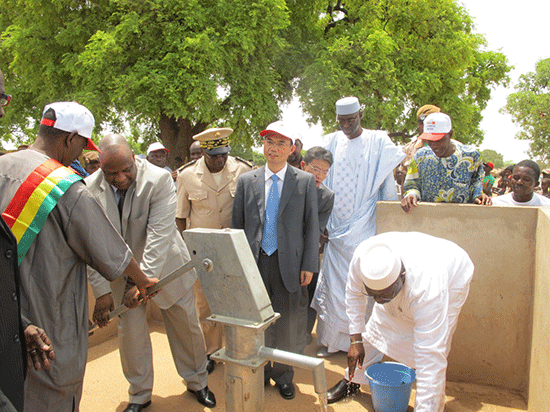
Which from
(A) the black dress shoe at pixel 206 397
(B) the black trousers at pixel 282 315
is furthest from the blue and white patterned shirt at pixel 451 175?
(A) the black dress shoe at pixel 206 397

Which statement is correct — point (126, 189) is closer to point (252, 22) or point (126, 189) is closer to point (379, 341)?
point (379, 341)

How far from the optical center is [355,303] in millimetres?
3004

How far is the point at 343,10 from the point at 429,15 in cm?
398

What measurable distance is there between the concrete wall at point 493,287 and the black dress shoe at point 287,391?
4.34ft

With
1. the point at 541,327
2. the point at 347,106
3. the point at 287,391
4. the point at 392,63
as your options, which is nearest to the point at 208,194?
the point at 347,106

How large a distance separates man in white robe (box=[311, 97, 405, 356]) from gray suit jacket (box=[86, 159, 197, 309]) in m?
1.55

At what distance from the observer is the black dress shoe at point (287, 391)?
3.47 meters

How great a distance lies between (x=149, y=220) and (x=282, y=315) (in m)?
1.20

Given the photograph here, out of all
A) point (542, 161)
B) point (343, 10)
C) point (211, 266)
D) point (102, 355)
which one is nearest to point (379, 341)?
point (211, 266)

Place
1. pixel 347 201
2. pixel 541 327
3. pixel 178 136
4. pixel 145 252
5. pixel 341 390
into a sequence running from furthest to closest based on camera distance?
pixel 178 136, pixel 347 201, pixel 341 390, pixel 145 252, pixel 541 327

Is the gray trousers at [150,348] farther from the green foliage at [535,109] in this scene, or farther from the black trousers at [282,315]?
the green foliage at [535,109]

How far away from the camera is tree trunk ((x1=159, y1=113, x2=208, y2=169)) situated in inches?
631

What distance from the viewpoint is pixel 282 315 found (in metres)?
3.49

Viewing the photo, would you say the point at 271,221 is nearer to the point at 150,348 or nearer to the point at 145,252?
the point at 145,252
